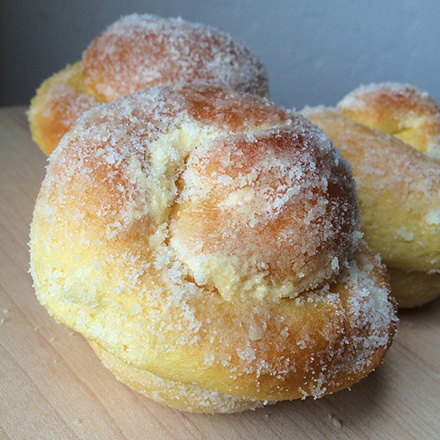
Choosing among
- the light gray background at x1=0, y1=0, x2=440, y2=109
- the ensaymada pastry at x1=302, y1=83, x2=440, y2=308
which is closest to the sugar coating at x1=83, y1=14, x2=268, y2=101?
the ensaymada pastry at x1=302, y1=83, x2=440, y2=308

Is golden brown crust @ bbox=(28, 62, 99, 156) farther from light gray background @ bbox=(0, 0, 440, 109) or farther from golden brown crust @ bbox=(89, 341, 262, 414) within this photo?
light gray background @ bbox=(0, 0, 440, 109)

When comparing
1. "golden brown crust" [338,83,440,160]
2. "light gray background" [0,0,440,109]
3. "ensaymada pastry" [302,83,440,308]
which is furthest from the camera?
"light gray background" [0,0,440,109]

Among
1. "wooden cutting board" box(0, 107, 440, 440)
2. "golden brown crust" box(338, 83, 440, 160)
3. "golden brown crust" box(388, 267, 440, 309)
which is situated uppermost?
"golden brown crust" box(338, 83, 440, 160)

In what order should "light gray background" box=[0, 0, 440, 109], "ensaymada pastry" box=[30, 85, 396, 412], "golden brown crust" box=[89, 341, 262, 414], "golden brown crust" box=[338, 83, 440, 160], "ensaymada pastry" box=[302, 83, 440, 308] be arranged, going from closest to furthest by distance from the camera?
"ensaymada pastry" box=[30, 85, 396, 412] < "golden brown crust" box=[89, 341, 262, 414] < "ensaymada pastry" box=[302, 83, 440, 308] < "golden brown crust" box=[338, 83, 440, 160] < "light gray background" box=[0, 0, 440, 109]

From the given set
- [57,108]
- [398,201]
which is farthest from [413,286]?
[57,108]

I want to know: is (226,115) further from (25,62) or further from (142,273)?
(25,62)

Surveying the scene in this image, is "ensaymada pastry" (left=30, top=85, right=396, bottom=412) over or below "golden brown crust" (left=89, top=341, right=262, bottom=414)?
over
